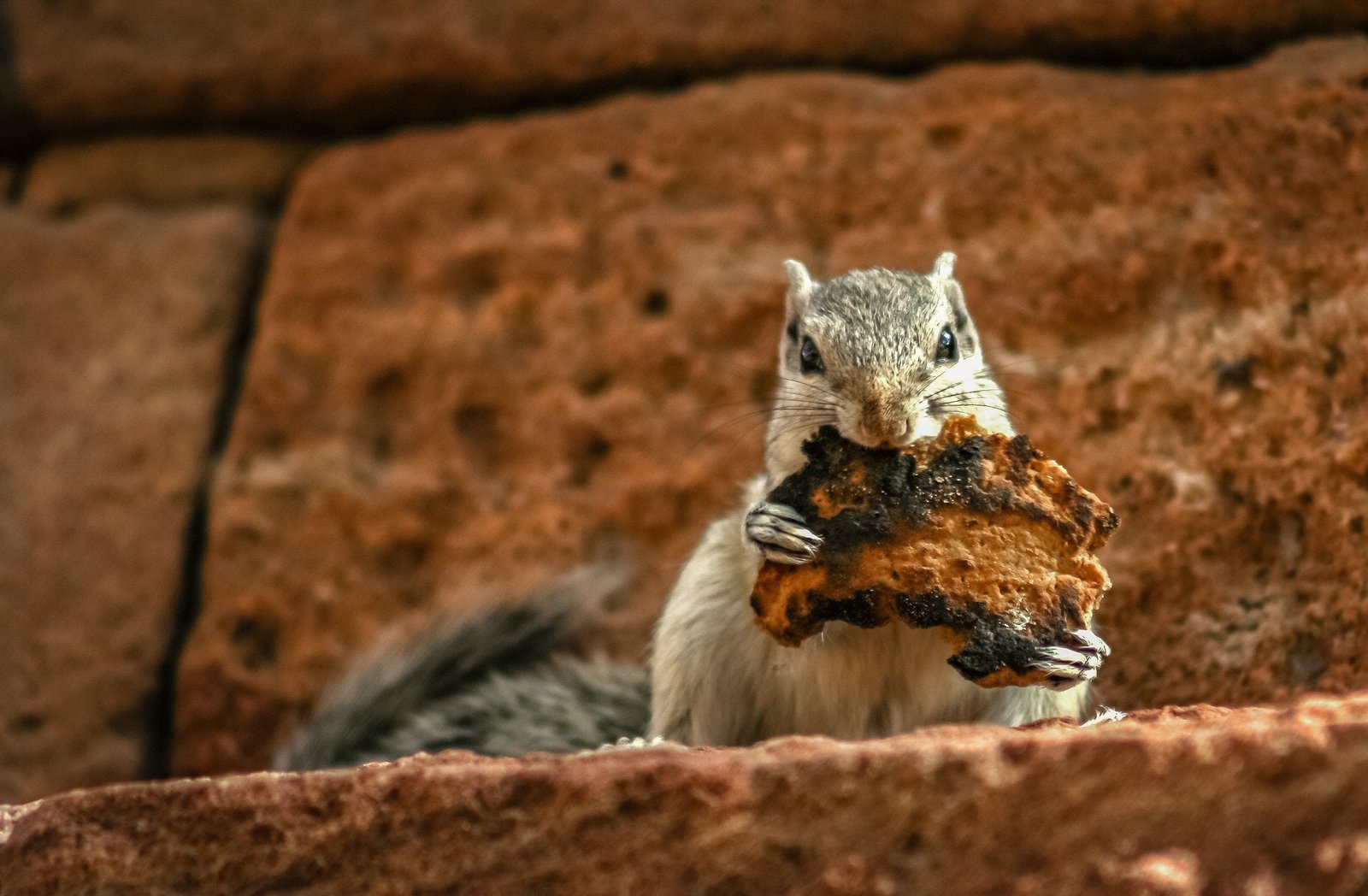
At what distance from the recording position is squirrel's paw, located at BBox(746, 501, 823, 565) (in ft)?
6.08

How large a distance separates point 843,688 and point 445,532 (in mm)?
1391

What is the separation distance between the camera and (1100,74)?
3199mm

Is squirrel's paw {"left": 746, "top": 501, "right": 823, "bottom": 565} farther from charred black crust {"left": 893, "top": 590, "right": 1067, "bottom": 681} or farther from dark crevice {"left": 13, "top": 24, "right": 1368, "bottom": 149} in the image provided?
dark crevice {"left": 13, "top": 24, "right": 1368, "bottom": 149}

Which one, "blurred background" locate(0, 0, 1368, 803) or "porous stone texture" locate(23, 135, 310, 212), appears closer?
"blurred background" locate(0, 0, 1368, 803)

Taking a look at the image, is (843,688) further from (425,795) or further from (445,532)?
(445,532)

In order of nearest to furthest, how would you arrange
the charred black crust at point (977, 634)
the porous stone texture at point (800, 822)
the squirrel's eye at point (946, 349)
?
the porous stone texture at point (800, 822), the charred black crust at point (977, 634), the squirrel's eye at point (946, 349)

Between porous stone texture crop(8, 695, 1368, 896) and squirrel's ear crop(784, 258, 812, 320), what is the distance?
1.13 metres

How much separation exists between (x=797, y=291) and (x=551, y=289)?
104 centimetres

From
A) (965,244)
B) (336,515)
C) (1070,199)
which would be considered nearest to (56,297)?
(336,515)

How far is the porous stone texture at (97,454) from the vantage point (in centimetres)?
324

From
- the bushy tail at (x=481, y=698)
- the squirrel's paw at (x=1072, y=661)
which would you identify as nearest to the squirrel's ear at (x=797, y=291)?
the bushy tail at (x=481, y=698)

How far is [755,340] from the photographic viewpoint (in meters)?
3.27

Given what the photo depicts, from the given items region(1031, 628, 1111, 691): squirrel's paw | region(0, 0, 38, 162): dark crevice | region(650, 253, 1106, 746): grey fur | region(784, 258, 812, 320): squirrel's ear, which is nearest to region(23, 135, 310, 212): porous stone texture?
region(0, 0, 38, 162): dark crevice

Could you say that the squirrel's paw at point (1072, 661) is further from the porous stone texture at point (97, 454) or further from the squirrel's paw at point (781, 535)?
the porous stone texture at point (97, 454)
